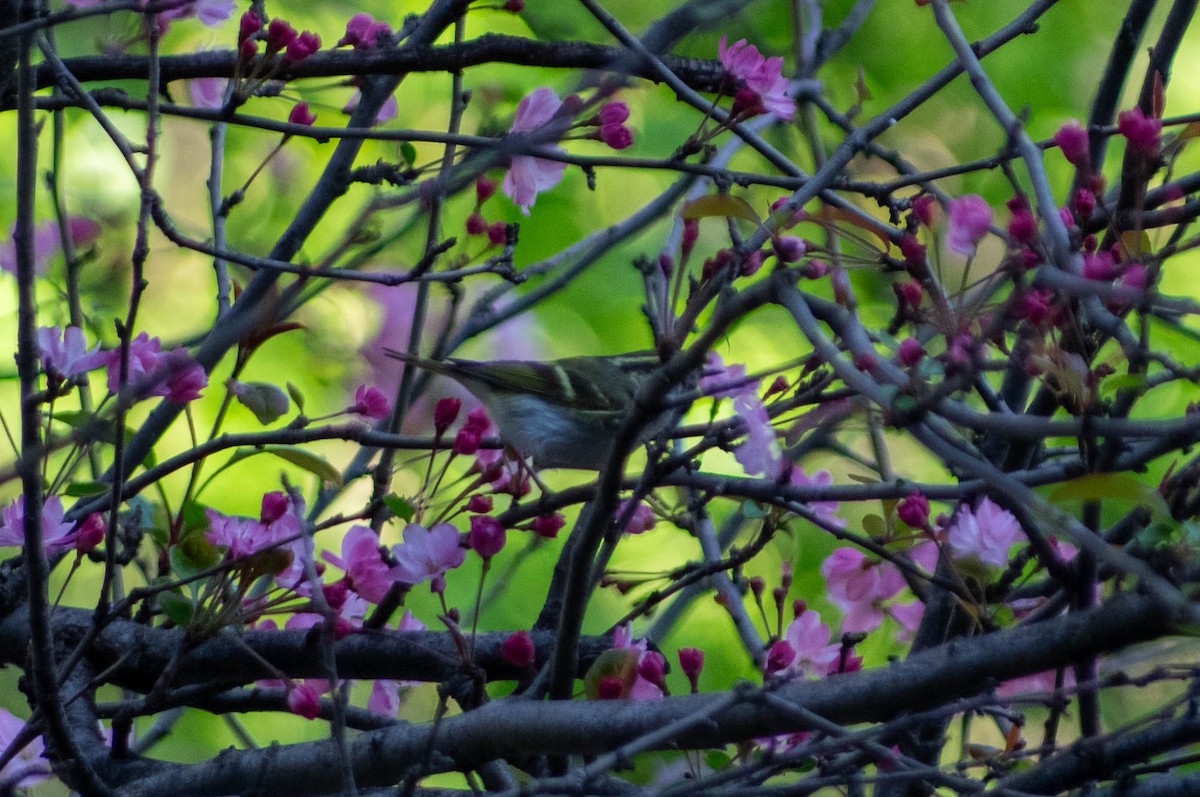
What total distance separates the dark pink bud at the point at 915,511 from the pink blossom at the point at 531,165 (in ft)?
3.08

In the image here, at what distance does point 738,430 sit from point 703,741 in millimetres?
653

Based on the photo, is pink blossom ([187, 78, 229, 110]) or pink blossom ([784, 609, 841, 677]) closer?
pink blossom ([784, 609, 841, 677])

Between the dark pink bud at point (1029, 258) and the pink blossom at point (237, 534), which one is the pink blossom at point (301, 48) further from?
the dark pink bud at point (1029, 258)

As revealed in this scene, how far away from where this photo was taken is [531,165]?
2.57 metres

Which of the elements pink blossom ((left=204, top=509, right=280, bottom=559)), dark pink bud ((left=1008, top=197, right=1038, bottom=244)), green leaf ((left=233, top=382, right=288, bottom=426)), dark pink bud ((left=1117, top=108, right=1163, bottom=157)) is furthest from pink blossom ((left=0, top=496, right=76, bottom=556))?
dark pink bud ((left=1117, top=108, right=1163, bottom=157))

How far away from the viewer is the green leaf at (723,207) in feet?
5.74

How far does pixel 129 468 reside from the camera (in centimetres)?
236

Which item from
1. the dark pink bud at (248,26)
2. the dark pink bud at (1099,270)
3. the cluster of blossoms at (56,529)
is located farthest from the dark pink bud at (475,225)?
the dark pink bud at (1099,270)

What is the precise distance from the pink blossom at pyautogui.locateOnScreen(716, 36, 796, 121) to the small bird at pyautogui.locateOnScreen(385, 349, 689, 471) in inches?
37.3

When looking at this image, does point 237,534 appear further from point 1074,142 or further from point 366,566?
point 1074,142

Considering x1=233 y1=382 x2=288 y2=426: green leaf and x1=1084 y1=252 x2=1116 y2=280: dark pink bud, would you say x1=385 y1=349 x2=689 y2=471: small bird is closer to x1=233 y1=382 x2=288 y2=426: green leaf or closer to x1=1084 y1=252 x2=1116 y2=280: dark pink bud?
x1=233 y1=382 x2=288 y2=426: green leaf

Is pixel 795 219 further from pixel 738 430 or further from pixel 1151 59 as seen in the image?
pixel 1151 59

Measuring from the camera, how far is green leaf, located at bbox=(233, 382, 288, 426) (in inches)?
79.4

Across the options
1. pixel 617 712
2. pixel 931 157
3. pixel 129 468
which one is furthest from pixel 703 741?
pixel 931 157
